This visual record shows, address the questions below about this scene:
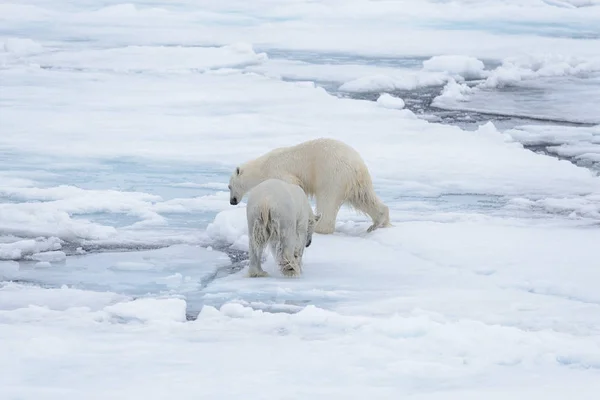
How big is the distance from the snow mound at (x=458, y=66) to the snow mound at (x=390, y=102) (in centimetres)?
300

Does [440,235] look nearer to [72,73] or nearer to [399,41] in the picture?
[72,73]

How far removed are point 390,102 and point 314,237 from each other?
642 centimetres

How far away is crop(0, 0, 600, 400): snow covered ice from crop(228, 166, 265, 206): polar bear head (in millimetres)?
182

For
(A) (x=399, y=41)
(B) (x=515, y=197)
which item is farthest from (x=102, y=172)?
(A) (x=399, y=41)

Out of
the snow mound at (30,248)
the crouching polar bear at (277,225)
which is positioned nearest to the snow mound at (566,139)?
the crouching polar bear at (277,225)

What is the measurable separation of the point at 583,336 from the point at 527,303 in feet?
1.86

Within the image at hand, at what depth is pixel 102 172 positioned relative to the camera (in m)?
8.65

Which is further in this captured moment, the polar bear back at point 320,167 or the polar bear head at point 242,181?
the polar bear head at point 242,181

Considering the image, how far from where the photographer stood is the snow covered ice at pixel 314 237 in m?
3.73

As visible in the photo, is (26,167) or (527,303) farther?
(26,167)

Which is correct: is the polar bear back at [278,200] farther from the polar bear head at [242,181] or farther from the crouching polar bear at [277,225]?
the polar bear head at [242,181]

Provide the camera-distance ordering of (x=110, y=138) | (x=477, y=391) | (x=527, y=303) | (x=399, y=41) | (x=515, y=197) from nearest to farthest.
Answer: (x=477, y=391) < (x=527, y=303) < (x=515, y=197) < (x=110, y=138) < (x=399, y=41)

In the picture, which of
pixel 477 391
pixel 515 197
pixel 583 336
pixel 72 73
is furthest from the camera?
pixel 72 73

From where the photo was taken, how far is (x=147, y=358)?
12.5 feet
